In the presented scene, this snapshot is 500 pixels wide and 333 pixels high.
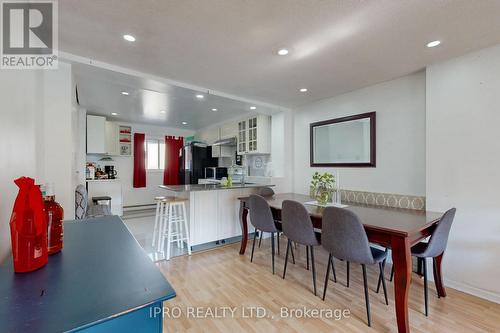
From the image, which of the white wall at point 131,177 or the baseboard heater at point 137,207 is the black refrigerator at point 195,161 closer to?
the white wall at point 131,177

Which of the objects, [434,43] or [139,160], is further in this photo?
[139,160]

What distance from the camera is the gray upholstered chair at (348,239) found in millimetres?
1790

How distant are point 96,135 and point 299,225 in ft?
15.0

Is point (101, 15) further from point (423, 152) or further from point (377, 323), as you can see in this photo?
point (423, 152)

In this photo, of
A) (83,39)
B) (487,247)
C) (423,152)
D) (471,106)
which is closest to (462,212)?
(487,247)

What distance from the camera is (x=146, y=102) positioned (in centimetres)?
400

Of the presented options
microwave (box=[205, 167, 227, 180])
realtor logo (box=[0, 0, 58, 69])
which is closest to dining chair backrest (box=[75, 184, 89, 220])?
realtor logo (box=[0, 0, 58, 69])

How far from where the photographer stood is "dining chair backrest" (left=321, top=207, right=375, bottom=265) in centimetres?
179

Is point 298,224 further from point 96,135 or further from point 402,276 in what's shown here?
point 96,135

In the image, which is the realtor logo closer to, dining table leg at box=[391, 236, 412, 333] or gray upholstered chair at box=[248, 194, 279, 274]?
gray upholstered chair at box=[248, 194, 279, 274]

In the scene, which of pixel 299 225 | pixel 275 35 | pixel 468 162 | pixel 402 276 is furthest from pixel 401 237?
pixel 275 35

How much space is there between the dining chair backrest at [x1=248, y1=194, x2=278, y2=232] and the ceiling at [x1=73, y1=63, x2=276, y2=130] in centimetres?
169

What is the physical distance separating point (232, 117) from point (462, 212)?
4.18m

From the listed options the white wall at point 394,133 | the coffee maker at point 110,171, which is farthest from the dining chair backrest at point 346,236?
the coffee maker at point 110,171
